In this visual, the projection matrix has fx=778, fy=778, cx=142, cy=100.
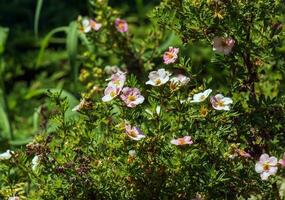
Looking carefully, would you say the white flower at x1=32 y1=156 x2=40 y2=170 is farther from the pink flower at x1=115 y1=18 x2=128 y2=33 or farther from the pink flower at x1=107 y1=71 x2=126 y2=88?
the pink flower at x1=115 y1=18 x2=128 y2=33

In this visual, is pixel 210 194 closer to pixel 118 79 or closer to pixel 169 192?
pixel 169 192

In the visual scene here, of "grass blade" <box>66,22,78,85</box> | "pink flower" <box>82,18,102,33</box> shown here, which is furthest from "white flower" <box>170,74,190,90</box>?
"grass blade" <box>66,22,78,85</box>

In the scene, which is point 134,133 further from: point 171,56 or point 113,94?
point 171,56

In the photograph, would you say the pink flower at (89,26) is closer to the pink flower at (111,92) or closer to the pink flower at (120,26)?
the pink flower at (120,26)

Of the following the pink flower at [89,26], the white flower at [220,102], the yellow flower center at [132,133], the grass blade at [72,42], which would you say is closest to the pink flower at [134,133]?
the yellow flower center at [132,133]

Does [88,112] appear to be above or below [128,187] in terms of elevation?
above

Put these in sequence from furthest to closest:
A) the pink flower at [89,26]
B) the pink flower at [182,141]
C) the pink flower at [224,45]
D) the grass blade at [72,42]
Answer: the grass blade at [72,42]
the pink flower at [89,26]
the pink flower at [224,45]
the pink flower at [182,141]

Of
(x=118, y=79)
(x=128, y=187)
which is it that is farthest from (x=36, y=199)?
(x=118, y=79)
